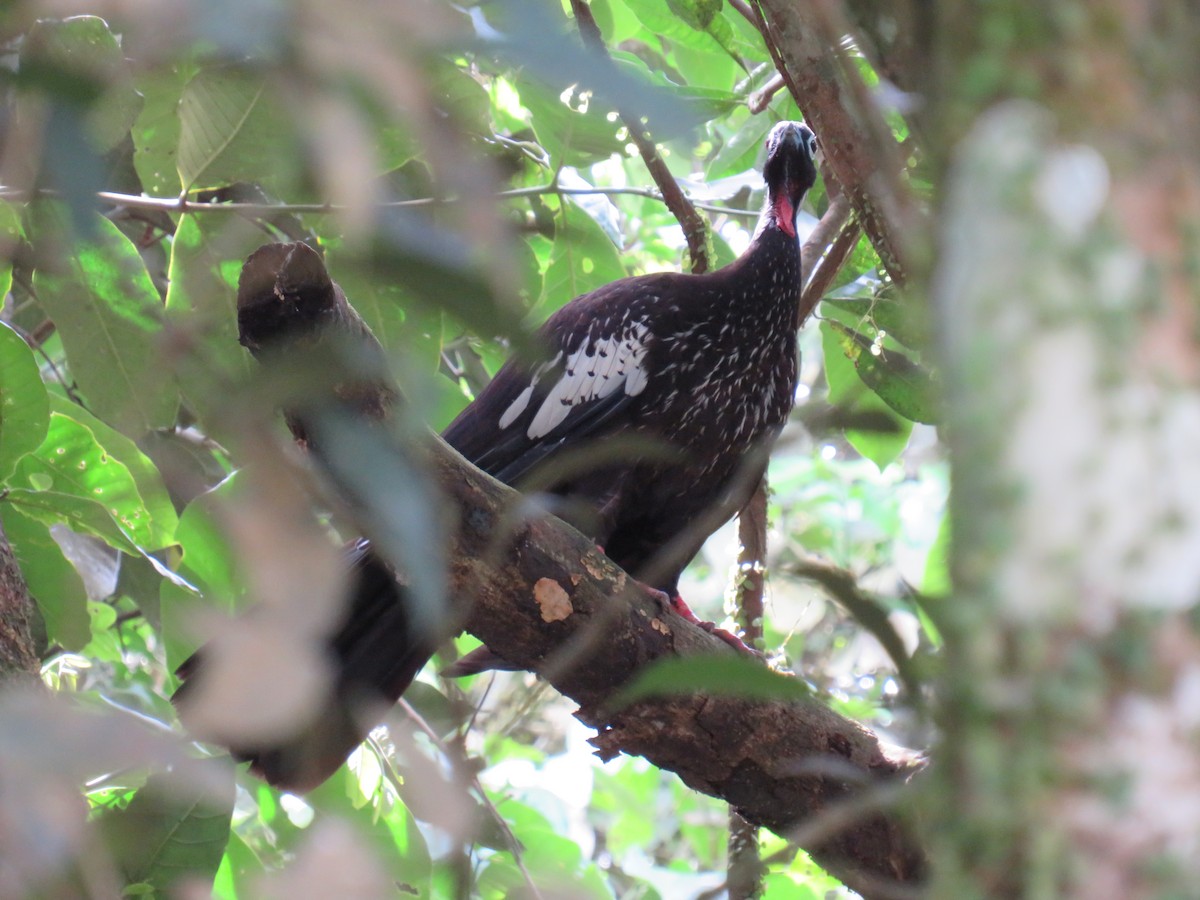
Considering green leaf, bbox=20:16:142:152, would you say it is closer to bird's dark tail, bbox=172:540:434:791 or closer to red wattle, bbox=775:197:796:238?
bird's dark tail, bbox=172:540:434:791

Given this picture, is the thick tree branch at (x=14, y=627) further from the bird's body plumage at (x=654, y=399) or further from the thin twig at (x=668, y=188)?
the thin twig at (x=668, y=188)

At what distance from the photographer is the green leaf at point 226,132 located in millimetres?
1798

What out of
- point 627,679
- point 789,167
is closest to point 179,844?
point 627,679

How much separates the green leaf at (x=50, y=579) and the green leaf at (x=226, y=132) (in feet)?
2.01

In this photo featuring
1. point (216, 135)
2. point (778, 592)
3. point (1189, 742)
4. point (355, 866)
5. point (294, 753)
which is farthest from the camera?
point (778, 592)

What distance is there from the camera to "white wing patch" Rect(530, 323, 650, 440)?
2.34 meters

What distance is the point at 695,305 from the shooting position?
2.45 m

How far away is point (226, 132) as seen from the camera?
1.83 m

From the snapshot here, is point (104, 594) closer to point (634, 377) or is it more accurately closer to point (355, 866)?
point (634, 377)

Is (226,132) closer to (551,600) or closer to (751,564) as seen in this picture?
(551,600)

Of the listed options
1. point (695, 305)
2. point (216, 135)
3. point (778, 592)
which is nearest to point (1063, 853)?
point (216, 135)

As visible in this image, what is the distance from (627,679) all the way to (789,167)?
1.45m

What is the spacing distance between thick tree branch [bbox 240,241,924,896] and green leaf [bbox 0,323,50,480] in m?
0.67

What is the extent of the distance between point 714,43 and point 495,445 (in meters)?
0.99
